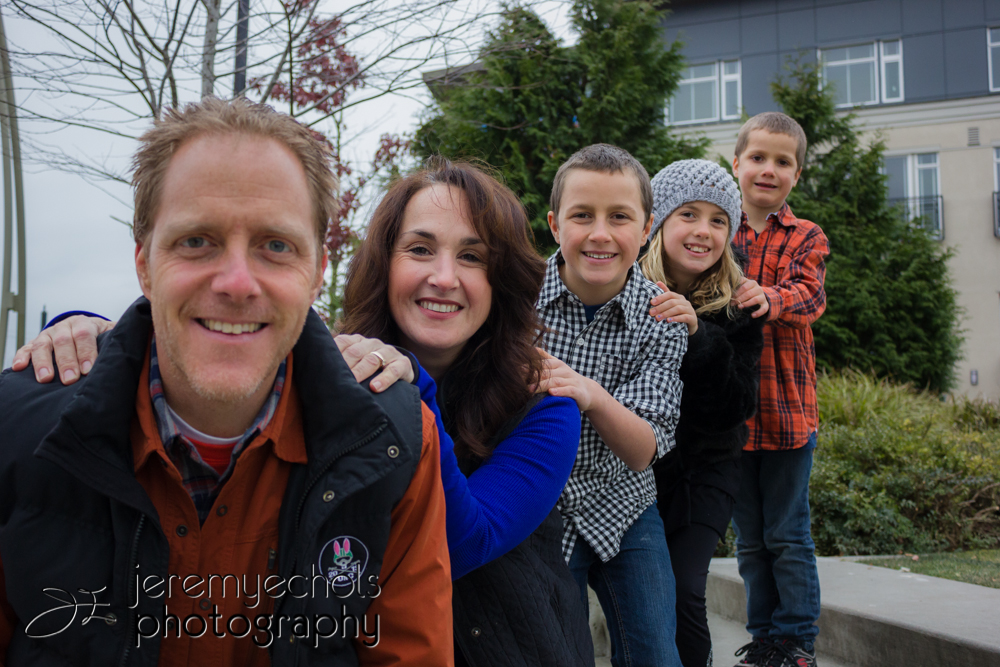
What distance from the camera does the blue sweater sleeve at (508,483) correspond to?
186cm

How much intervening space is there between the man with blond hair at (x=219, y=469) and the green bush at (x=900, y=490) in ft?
16.6

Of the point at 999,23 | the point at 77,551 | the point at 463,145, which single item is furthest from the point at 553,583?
the point at 999,23

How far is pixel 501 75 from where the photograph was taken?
7.42 m

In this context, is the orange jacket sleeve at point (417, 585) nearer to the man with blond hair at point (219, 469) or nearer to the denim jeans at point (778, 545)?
the man with blond hair at point (219, 469)

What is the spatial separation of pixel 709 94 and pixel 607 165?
66.2ft

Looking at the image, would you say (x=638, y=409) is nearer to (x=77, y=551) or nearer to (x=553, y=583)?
(x=553, y=583)

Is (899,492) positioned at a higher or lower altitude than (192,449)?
lower

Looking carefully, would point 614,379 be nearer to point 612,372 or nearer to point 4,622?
point 612,372

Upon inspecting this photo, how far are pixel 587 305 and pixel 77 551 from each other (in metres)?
1.90

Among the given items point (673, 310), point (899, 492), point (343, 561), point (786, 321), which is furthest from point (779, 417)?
point (899, 492)

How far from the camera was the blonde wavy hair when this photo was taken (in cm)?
311

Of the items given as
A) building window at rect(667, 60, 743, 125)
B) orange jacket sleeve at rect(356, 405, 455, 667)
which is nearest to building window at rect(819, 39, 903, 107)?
building window at rect(667, 60, 743, 125)

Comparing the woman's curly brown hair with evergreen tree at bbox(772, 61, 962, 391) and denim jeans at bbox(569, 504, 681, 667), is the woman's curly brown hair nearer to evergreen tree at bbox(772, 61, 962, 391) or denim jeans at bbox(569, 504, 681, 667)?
denim jeans at bbox(569, 504, 681, 667)

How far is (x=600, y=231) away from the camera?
110 inches
